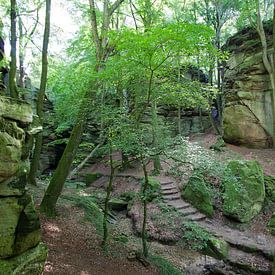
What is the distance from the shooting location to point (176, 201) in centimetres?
1052

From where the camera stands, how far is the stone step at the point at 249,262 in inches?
281

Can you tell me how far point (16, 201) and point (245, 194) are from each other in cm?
884

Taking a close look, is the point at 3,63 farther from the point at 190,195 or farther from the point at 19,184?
the point at 190,195

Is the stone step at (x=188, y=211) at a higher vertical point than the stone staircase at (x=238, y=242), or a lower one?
higher

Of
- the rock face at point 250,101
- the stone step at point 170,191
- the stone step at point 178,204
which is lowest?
the stone step at point 178,204

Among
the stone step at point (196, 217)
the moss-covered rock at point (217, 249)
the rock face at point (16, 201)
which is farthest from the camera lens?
the stone step at point (196, 217)

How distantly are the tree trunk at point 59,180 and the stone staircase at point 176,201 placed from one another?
4407 millimetres

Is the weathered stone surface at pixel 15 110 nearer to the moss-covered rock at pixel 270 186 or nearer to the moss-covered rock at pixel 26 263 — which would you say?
the moss-covered rock at pixel 26 263

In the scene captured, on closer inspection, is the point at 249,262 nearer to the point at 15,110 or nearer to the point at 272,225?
the point at 272,225

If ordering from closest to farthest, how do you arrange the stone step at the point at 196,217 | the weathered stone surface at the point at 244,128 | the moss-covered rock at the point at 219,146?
1. the stone step at the point at 196,217
2. the moss-covered rock at the point at 219,146
3. the weathered stone surface at the point at 244,128

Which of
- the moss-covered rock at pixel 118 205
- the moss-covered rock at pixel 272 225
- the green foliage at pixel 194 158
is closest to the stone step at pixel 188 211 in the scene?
the moss-covered rock at pixel 118 205

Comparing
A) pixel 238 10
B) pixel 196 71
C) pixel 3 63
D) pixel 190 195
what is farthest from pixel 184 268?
pixel 196 71

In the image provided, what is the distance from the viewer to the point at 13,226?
356 centimetres

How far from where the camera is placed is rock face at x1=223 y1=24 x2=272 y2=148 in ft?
49.9
